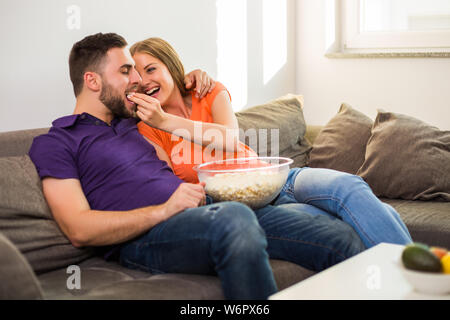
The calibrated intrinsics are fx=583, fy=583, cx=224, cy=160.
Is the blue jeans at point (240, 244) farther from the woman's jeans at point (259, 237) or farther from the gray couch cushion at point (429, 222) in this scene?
the gray couch cushion at point (429, 222)

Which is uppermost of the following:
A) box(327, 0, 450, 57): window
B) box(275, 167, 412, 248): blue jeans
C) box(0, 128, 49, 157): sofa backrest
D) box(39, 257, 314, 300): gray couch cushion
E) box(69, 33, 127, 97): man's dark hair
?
box(327, 0, 450, 57): window

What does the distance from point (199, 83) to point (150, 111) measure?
0.40m

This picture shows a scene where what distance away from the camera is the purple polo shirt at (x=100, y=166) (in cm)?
181

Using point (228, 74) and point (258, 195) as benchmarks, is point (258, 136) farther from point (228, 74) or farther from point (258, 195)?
point (258, 195)

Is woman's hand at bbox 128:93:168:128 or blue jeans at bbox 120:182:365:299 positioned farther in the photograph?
woman's hand at bbox 128:93:168:128

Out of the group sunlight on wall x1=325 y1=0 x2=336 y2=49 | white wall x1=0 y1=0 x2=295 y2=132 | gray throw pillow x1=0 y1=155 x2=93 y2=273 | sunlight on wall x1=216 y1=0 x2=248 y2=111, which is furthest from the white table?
sunlight on wall x1=325 y1=0 x2=336 y2=49

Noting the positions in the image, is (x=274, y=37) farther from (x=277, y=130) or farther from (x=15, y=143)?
(x=15, y=143)

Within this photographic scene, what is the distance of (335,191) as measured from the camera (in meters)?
1.99

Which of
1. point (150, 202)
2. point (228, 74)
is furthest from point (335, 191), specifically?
point (228, 74)

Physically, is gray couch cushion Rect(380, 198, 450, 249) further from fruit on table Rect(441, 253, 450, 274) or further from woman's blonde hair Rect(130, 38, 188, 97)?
woman's blonde hair Rect(130, 38, 188, 97)

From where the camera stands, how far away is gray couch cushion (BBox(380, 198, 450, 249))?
7.29 ft

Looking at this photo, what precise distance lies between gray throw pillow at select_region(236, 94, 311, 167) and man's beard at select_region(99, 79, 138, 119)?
0.76 meters

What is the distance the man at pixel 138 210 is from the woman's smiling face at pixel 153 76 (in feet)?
0.46

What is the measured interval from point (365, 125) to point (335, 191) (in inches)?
41.6
